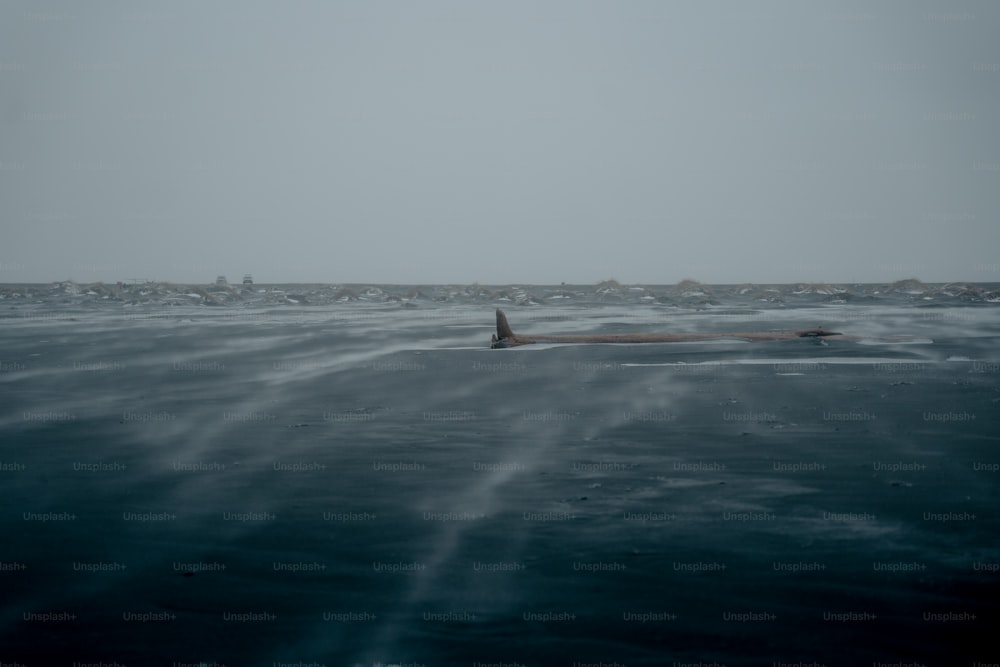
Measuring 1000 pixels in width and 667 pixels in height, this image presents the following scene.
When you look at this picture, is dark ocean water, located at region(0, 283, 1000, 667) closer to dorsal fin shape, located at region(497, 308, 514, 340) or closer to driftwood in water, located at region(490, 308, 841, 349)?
driftwood in water, located at region(490, 308, 841, 349)

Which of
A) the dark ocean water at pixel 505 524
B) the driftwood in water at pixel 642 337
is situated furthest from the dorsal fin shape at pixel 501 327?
the dark ocean water at pixel 505 524

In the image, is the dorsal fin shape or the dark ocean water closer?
the dark ocean water

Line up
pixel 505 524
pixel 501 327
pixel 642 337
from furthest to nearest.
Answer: pixel 501 327
pixel 642 337
pixel 505 524

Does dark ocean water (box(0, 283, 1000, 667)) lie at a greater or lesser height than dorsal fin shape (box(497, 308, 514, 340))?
lesser

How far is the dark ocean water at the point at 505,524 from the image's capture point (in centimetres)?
597


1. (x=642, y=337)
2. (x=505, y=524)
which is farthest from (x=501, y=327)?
(x=505, y=524)

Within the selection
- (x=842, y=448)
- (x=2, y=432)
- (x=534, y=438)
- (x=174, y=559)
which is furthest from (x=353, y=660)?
(x=2, y=432)

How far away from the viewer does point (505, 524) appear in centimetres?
858

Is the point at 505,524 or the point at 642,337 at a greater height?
the point at 642,337

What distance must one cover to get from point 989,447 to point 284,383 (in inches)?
639

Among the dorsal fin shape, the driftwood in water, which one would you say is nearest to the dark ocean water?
the driftwood in water

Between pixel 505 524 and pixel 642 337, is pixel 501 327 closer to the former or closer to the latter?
pixel 642 337

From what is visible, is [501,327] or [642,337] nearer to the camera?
[642,337]

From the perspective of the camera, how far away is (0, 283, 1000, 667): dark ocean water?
597 cm
